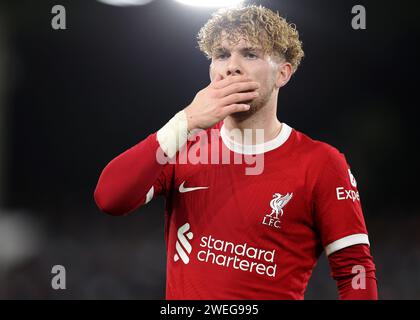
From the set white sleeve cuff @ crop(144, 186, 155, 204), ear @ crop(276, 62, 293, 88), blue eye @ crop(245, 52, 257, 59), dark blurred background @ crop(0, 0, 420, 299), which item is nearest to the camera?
white sleeve cuff @ crop(144, 186, 155, 204)

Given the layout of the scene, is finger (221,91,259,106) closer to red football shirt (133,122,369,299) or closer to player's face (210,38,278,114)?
player's face (210,38,278,114)

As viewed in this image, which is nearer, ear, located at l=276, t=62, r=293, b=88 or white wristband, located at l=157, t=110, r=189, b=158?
white wristband, located at l=157, t=110, r=189, b=158

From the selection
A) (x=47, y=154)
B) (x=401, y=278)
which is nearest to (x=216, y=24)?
(x=47, y=154)

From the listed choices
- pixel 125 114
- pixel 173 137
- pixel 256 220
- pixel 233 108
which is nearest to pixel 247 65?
pixel 233 108

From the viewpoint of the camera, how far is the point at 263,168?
2197 millimetres

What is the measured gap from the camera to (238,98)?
1.97 metres

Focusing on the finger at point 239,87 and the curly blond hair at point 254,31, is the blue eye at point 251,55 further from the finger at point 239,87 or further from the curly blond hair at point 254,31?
the finger at point 239,87

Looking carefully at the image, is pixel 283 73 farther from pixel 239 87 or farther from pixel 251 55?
pixel 239 87

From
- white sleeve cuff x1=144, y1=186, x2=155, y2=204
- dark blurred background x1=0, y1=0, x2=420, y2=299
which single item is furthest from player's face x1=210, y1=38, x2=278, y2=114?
dark blurred background x1=0, y1=0, x2=420, y2=299

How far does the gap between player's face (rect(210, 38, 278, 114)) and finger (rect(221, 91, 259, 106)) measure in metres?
0.08

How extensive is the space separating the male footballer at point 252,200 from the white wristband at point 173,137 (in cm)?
2

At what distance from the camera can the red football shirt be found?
6.83ft

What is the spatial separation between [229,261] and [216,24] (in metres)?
0.94

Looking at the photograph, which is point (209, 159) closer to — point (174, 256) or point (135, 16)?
point (174, 256)
